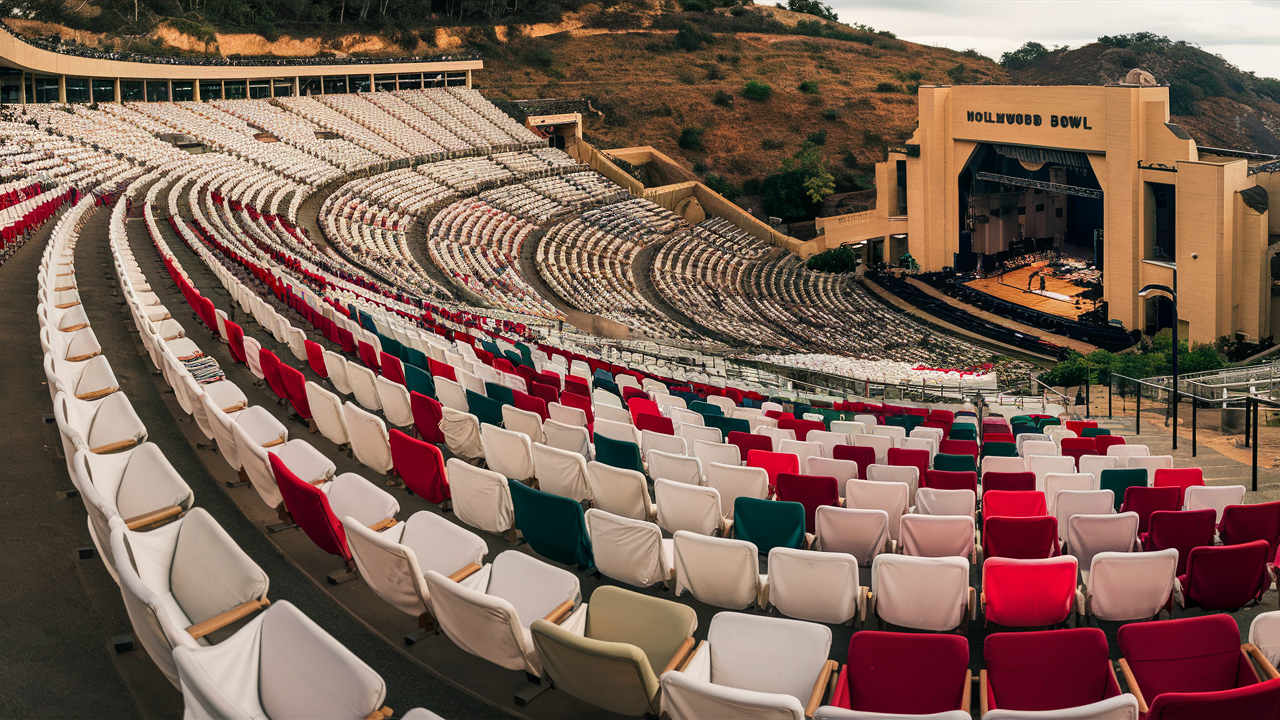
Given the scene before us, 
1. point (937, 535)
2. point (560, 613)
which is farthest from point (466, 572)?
point (937, 535)

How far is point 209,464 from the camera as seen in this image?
823cm

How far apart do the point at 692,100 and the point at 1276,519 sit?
70.9 m

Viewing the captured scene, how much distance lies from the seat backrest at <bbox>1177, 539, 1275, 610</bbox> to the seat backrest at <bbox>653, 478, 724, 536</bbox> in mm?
3187

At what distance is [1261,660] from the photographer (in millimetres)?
5086

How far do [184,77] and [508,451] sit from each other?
52624mm

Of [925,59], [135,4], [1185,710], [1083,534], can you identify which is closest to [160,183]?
[1083,534]

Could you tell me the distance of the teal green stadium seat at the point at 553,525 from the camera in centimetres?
681

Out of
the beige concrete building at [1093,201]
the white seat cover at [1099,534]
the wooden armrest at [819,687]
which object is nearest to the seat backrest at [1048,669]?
the wooden armrest at [819,687]

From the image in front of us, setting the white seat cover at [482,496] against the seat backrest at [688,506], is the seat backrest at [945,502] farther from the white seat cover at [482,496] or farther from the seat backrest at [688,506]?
the white seat cover at [482,496]

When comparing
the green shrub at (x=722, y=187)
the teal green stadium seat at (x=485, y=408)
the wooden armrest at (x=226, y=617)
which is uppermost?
the green shrub at (x=722, y=187)

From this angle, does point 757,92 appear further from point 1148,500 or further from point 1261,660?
point 1261,660

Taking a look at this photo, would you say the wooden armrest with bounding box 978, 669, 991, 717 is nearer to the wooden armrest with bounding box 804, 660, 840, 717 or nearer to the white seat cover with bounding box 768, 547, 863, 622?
the wooden armrest with bounding box 804, 660, 840, 717

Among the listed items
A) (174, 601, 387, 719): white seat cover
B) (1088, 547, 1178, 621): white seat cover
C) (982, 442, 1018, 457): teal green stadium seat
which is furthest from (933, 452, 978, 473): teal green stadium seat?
(174, 601, 387, 719): white seat cover

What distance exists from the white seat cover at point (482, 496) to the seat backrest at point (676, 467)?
1843 mm
